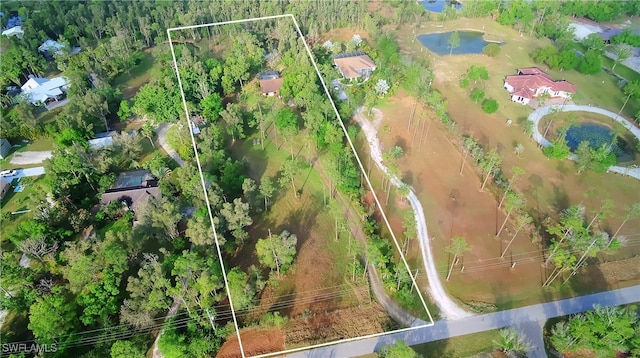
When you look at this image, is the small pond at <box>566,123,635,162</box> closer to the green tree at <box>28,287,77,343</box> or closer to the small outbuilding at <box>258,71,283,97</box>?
the small outbuilding at <box>258,71,283,97</box>

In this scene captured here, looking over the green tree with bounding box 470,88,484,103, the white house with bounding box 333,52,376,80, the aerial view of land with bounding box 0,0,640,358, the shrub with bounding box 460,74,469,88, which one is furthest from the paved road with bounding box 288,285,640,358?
the white house with bounding box 333,52,376,80

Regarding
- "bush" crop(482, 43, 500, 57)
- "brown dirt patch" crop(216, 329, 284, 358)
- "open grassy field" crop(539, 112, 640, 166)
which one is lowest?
"brown dirt patch" crop(216, 329, 284, 358)

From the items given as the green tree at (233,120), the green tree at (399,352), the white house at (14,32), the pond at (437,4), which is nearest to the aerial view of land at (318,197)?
the green tree at (399,352)

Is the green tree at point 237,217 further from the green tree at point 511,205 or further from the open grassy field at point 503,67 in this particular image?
the open grassy field at point 503,67

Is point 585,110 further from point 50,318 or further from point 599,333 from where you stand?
point 50,318

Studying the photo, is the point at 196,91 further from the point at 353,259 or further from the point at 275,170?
the point at 353,259

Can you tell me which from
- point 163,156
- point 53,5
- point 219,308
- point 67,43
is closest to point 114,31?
point 67,43

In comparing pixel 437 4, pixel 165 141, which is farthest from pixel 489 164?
pixel 437 4
